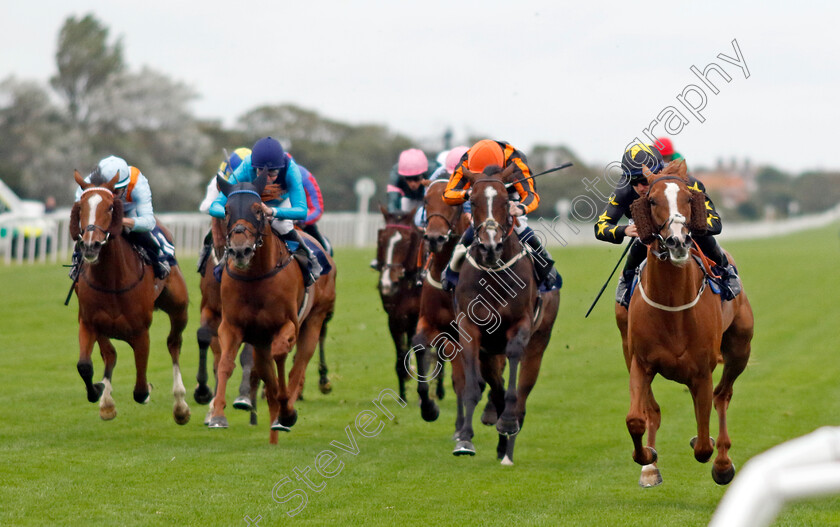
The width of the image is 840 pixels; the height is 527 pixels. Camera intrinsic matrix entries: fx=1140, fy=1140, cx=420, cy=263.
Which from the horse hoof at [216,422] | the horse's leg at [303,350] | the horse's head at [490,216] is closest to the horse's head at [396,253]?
the horse's leg at [303,350]

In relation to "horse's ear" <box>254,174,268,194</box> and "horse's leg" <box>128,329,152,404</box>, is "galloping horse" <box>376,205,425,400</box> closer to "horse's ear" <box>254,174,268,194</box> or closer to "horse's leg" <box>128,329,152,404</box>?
"horse's leg" <box>128,329,152,404</box>

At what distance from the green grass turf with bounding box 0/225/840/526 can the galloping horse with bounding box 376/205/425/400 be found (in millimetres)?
970

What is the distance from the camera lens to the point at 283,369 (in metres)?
8.25

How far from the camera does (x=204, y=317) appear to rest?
9695mm

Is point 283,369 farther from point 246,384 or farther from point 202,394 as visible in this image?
point 202,394

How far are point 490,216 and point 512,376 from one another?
3.46 ft

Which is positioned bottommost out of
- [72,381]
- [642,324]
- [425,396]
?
[72,381]

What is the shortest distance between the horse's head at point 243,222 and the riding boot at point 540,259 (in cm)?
188

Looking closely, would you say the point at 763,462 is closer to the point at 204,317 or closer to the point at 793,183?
the point at 204,317

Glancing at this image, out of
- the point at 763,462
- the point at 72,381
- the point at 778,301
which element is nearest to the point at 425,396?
the point at 72,381

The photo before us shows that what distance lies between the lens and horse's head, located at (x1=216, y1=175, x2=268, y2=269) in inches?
298

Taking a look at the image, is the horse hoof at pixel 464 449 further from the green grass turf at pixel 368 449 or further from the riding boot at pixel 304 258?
the riding boot at pixel 304 258

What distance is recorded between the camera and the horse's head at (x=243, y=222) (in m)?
7.57

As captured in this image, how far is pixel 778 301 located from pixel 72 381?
1726cm
